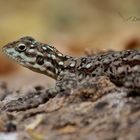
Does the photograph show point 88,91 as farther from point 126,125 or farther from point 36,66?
point 36,66

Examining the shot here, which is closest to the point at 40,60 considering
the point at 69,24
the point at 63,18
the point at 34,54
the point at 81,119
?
the point at 34,54

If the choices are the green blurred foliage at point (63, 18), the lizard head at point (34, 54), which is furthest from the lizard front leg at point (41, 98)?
the green blurred foliage at point (63, 18)

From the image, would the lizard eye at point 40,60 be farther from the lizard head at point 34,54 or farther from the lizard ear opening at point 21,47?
the lizard ear opening at point 21,47

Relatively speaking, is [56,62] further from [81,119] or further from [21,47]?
[81,119]

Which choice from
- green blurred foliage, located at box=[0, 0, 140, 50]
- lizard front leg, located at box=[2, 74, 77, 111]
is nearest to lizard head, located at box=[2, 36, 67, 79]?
lizard front leg, located at box=[2, 74, 77, 111]

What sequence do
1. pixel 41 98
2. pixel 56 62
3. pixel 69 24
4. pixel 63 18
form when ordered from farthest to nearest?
pixel 63 18, pixel 69 24, pixel 56 62, pixel 41 98

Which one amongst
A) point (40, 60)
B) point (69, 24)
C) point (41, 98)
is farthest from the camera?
point (69, 24)
